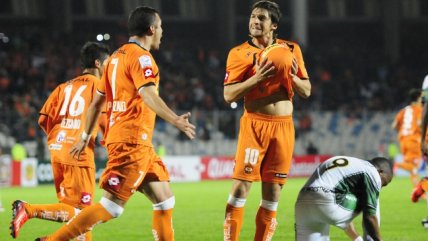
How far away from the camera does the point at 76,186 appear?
9.23m

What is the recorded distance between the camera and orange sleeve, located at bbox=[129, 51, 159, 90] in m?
7.66

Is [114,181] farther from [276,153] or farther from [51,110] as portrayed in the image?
[51,110]

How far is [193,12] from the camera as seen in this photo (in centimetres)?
4312

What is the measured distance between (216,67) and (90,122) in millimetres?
26087

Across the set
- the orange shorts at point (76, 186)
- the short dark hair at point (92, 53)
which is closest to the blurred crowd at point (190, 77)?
the short dark hair at point (92, 53)

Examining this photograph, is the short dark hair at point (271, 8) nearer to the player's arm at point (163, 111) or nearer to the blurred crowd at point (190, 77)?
the player's arm at point (163, 111)

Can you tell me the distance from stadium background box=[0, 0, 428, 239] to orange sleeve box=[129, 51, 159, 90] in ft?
53.8

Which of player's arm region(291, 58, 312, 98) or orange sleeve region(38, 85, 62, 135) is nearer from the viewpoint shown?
player's arm region(291, 58, 312, 98)

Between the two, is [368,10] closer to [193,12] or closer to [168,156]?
[193,12]

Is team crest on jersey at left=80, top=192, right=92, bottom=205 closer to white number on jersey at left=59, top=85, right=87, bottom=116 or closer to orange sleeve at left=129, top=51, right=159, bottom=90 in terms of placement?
white number on jersey at left=59, top=85, right=87, bottom=116

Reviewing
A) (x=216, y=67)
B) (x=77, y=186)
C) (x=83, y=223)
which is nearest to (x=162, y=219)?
(x=83, y=223)

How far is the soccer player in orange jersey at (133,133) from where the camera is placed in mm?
7699

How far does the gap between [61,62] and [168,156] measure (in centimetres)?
546

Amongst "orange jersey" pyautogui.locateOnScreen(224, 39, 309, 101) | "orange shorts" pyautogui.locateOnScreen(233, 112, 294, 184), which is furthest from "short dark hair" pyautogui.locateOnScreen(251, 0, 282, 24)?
"orange shorts" pyautogui.locateOnScreen(233, 112, 294, 184)
